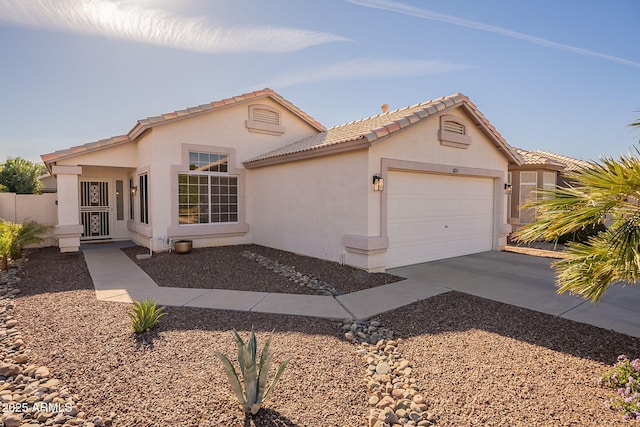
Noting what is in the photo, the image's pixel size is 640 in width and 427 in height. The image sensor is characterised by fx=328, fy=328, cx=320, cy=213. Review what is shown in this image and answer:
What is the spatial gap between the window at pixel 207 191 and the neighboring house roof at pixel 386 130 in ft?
3.64

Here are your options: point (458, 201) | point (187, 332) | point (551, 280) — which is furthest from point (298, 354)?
point (458, 201)

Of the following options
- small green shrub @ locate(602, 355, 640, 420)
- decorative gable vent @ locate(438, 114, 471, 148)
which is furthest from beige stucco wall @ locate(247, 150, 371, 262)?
small green shrub @ locate(602, 355, 640, 420)

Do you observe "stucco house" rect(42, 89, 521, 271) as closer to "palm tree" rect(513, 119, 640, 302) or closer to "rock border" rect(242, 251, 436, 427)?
"rock border" rect(242, 251, 436, 427)

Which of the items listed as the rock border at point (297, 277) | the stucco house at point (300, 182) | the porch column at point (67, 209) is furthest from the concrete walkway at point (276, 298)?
the porch column at point (67, 209)

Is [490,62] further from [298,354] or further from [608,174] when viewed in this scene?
[298,354]

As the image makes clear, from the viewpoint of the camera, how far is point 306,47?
36.2ft

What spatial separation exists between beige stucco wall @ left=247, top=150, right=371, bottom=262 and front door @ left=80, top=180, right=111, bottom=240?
24.1 feet

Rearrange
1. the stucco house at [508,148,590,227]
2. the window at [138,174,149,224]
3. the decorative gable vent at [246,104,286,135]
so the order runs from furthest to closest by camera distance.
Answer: the stucco house at [508,148,590,227] → the decorative gable vent at [246,104,286,135] → the window at [138,174,149,224]

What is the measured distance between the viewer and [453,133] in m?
10.8

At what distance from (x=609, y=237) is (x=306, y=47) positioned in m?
10.1

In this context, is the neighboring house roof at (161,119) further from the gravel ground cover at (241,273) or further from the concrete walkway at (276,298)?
the concrete walkway at (276,298)

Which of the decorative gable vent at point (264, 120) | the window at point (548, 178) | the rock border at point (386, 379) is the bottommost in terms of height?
the rock border at point (386, 379)

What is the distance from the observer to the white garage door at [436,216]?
9.70m

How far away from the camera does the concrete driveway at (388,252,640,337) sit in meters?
5.88
